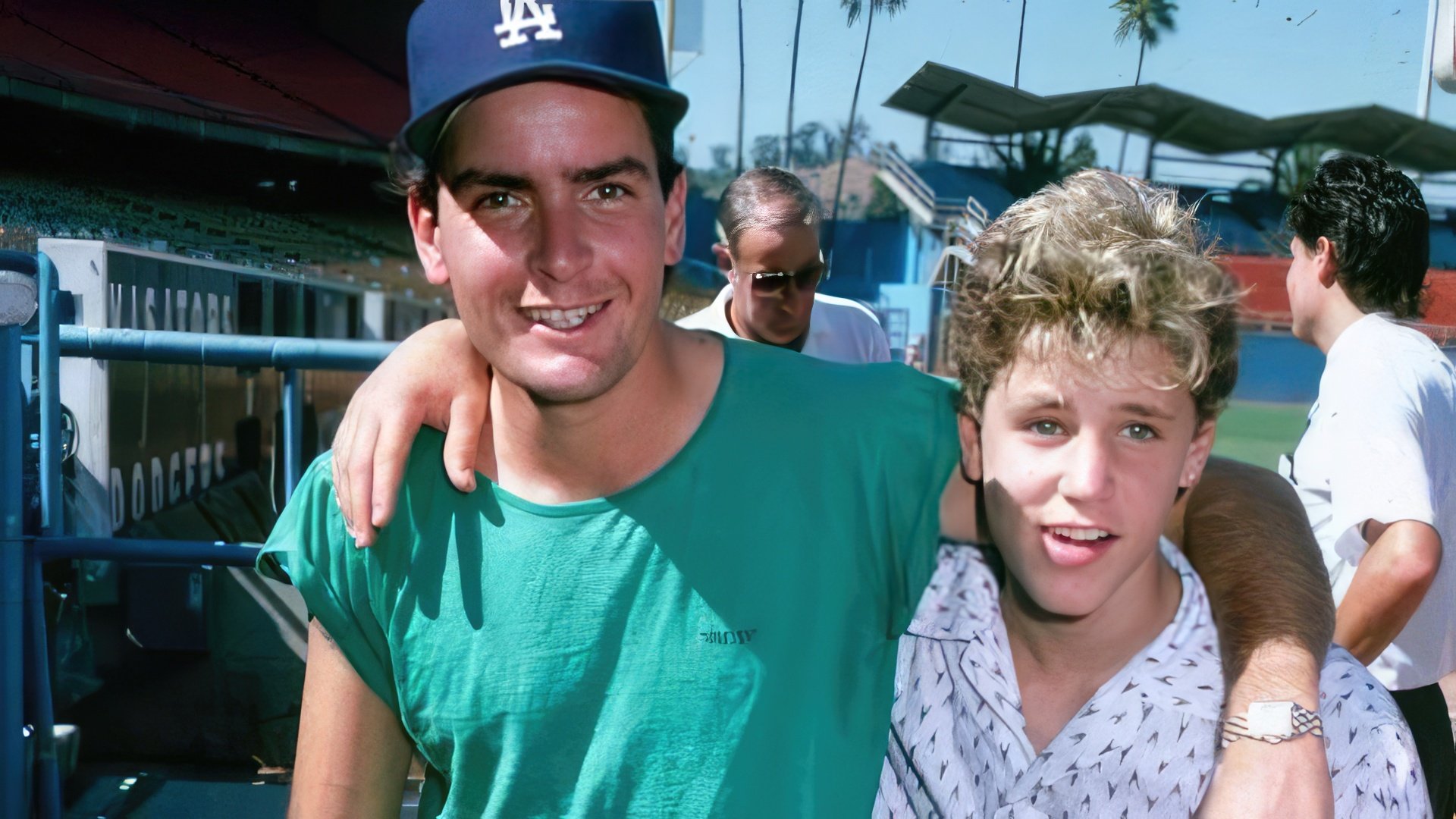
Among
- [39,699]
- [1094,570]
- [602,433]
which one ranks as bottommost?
[39,699]

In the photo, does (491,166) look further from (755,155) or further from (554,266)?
(755,155)

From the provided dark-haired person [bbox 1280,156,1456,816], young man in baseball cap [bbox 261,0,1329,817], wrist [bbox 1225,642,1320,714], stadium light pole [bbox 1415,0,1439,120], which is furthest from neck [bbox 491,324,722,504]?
dark-haired person [bbox 1280,156,1456,816]

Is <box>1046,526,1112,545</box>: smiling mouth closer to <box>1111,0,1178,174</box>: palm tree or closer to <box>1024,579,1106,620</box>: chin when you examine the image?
<box>1024,579,1106,620</box>: chin

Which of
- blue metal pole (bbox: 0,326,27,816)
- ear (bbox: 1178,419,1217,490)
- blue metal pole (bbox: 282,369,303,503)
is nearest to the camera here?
ear (bbox: 1178,419,1217,490)

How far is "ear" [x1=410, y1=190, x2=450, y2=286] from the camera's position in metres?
1.36

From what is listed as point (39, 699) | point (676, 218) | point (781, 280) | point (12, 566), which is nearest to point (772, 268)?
point (781, 280)

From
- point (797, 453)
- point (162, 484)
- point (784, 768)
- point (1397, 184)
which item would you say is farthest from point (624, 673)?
point (162, 484)

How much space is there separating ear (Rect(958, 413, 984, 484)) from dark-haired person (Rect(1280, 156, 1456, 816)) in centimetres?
76

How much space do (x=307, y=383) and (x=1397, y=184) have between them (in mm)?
3821

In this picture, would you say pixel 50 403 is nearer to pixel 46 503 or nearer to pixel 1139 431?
pixel 46 503

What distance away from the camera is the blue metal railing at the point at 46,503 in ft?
7.66

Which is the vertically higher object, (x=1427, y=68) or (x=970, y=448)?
(x=1427, y=68)

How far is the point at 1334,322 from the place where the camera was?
6.51 ft

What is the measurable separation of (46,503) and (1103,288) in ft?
7.57
